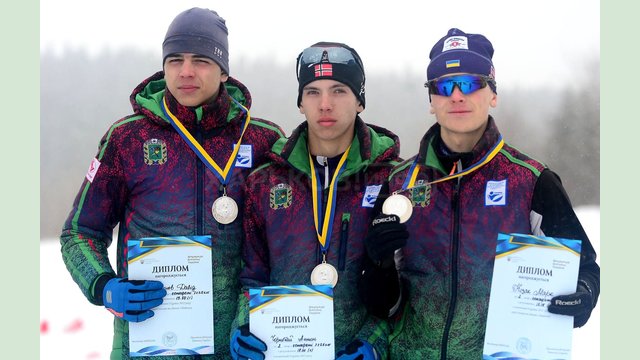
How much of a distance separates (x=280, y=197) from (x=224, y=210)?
1.00 ft

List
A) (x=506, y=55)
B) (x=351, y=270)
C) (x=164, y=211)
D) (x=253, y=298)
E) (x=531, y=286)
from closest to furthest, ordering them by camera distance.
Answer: (x=531, y=286), (x=253, y=298), (x=351, y=270), (x=164, y=211), (x=506, y=55)

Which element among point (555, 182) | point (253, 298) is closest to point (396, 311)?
point (253, 298)

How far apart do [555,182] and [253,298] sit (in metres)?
1.44

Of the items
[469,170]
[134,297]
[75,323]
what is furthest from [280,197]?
[75,323]

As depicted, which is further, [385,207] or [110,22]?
[110,22]

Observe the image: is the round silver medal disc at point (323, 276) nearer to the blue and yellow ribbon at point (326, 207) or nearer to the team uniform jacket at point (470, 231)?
the blue and yellow ribbon at point (326, 207)

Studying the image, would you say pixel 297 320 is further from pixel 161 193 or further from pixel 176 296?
pixel 161 193

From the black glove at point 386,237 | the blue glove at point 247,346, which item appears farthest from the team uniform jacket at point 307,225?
the black glove at point 386,237

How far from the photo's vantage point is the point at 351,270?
9.07 feet

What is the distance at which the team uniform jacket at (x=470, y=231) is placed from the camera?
245 centimetres

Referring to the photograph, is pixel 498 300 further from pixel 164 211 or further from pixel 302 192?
pixel 164 211

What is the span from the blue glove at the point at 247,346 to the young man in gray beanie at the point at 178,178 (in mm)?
367

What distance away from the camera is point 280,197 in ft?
9.43

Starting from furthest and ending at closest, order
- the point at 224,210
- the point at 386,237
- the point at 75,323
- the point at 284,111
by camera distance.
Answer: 1. the point at 284,111
2. the point at 75,323
3. the point at 224,210
4. the point at 386,237
